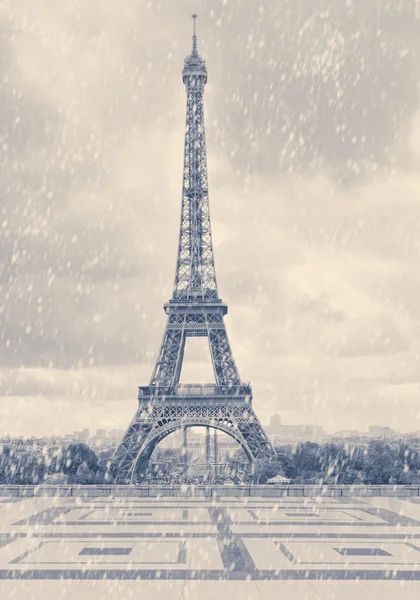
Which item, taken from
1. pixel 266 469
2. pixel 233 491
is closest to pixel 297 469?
pixel 266 469

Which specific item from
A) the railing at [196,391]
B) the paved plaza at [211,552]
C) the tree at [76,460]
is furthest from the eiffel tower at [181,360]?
the paved plaza at [211,552]

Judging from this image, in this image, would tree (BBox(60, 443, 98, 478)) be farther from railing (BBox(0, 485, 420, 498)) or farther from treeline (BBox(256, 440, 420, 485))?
railing (BBox(0, 485, 420, 498))

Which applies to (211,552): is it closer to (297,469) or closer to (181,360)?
(181,360)

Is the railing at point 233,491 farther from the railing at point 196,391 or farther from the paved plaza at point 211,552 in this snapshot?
the railing at point 196,391

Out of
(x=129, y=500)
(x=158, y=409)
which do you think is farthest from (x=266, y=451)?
(x=129, y=500)

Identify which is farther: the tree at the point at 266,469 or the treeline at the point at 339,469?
the treeline at the point at 339,469

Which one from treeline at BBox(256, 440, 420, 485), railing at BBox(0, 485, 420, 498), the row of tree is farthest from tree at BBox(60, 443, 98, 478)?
railing at BBox(0, 485, 420, 498)
